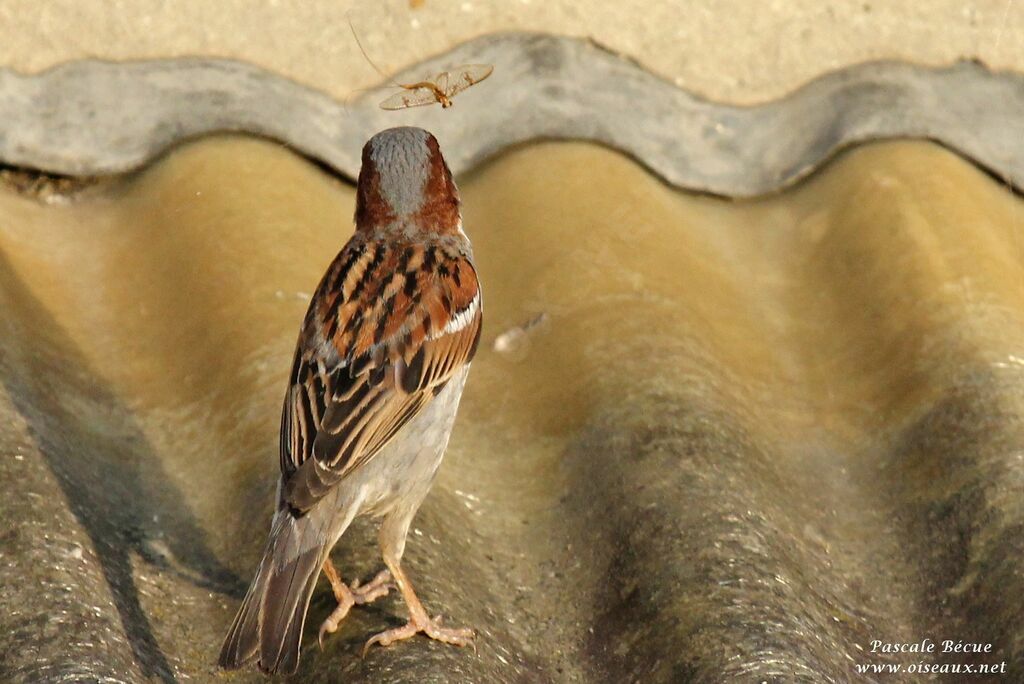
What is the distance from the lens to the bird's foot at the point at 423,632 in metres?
3.56

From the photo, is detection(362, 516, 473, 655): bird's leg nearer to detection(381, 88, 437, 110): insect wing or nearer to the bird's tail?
the bird's tail

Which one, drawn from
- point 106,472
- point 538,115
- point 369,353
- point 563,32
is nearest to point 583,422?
point 369,353

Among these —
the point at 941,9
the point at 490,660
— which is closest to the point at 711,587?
the point at 490,660

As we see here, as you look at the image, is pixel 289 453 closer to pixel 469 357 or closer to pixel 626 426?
pixel 469 357

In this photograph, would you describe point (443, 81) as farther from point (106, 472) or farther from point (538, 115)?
point (106, 472)

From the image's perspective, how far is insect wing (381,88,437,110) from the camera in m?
6.07

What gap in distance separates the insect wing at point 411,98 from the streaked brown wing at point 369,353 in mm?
1666

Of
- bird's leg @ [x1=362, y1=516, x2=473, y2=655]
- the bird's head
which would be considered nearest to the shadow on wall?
bird's leg @ [x1=362, y1=516, x2=473, y2=655]

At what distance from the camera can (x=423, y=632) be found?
3547mm

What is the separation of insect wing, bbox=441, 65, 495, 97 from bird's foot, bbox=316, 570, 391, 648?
2682mm

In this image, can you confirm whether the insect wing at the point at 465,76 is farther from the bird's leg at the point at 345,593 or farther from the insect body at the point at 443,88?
the bird's leg at the point at 345,593

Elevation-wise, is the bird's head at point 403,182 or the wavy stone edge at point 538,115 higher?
the bird's head at point 403,182

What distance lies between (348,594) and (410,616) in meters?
0.29

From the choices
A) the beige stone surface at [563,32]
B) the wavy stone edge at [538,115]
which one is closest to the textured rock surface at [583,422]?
the wavy stone edge at [538,115]
